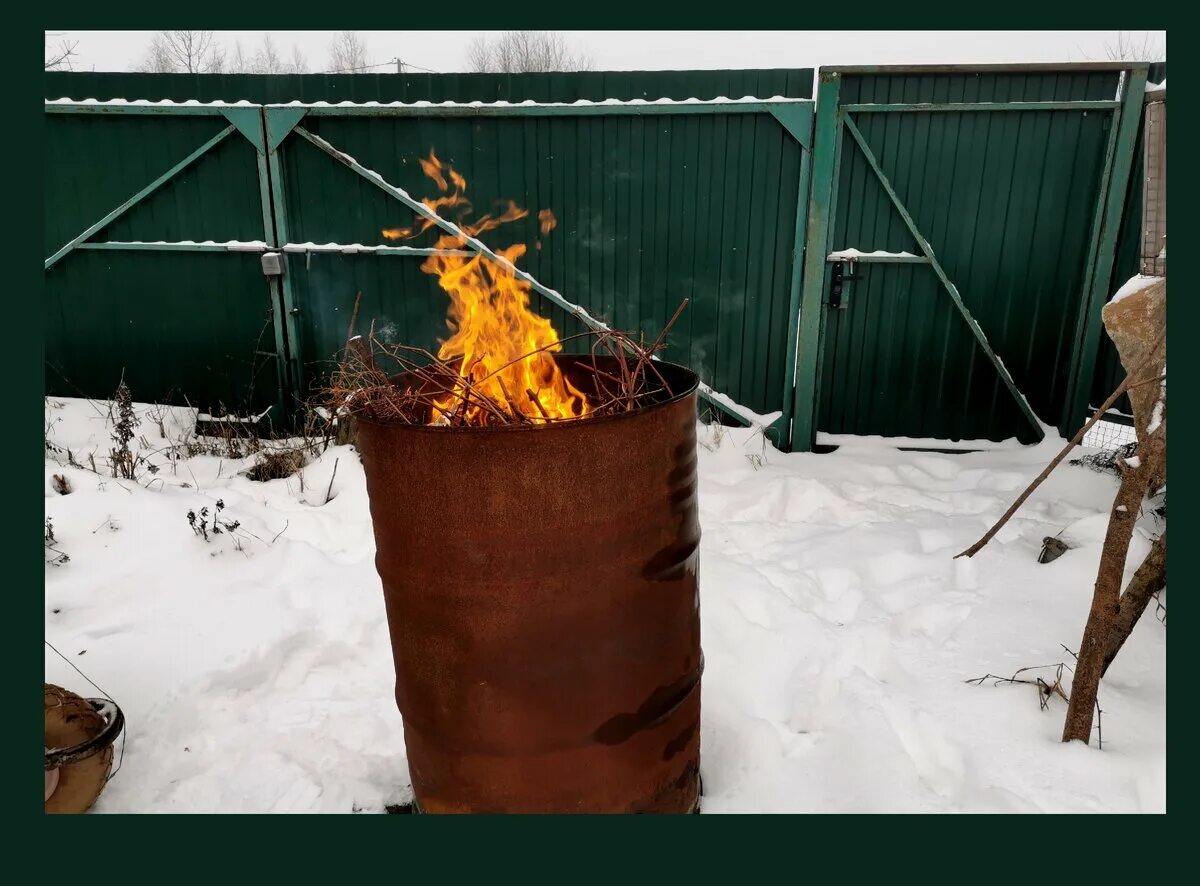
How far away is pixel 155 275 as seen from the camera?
5.50 meters

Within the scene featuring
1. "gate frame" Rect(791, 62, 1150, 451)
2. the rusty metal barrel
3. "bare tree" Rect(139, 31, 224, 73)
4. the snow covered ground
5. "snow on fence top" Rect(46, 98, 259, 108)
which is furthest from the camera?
"bare tree" Rect(139, 31, 224, 73)

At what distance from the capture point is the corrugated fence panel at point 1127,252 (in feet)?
14.7

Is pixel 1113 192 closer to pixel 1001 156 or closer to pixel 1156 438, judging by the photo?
pixel 1001 156

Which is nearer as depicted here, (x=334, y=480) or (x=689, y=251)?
(x=334, y=480)

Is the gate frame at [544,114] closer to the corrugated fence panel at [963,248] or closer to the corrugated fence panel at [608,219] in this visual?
the corrugated fence panel at [608,219]

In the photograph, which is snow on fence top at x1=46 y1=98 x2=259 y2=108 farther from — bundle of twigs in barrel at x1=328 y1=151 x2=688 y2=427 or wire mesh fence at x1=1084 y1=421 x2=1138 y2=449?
wire mesh fence at x1=1084 y1=421 x2=1138 y2=449

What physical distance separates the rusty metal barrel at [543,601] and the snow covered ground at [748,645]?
0.57 m

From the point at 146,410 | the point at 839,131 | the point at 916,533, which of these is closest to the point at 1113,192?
the point at 839,131

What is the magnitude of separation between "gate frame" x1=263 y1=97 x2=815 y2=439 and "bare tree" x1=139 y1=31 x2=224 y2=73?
1704cm

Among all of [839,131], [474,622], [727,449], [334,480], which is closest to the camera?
[474,622]

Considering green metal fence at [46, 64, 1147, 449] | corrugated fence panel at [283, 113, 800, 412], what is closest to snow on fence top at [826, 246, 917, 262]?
green metal fence at [46, 64, 1147, 449]

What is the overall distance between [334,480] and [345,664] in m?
1.62

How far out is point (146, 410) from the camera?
5590 millimetres

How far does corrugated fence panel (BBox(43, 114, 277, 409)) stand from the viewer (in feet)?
17.2
